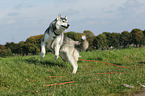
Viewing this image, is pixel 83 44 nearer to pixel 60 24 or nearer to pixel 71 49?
pixel 71 49

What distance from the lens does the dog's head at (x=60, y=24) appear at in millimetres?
6355

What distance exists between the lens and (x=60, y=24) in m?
6.37

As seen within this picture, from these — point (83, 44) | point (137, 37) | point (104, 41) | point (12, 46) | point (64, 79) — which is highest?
point (137, 37)

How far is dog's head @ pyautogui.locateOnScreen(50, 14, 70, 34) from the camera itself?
20.9 feet

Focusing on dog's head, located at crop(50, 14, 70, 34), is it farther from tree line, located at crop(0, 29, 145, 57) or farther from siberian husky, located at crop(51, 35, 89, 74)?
tree line, located at crop(0, 29, 145, 57)

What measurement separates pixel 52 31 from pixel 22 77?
1.95 metres

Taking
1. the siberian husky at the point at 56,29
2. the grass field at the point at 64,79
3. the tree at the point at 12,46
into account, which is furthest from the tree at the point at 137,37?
the siberian husky at the point at 56,29

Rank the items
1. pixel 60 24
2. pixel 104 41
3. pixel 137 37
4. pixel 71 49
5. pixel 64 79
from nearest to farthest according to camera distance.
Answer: pixel 64 79
pixel 60 24
pixel 71 49
pixel 104 41
pixel 137 37

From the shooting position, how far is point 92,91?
4000 mm

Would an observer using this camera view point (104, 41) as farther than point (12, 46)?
No

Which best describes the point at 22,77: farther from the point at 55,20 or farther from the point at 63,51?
the point at 55,20

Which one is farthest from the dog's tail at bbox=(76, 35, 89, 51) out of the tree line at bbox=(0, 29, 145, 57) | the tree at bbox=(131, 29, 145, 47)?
the tree at bbox=(131, 29, 145, 47)

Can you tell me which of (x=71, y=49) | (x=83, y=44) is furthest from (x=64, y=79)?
(x=83, y=44)

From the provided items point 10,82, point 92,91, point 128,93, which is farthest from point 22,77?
point 128,93
